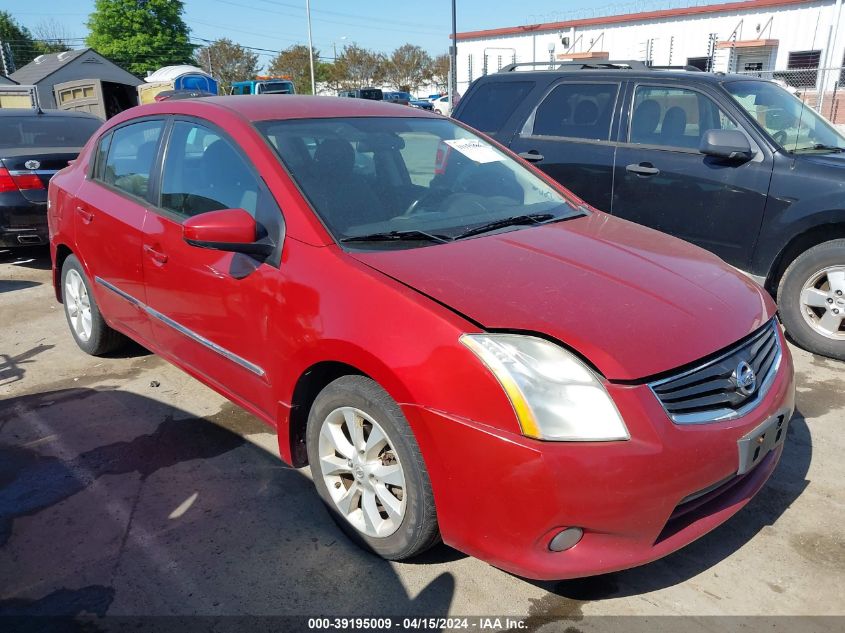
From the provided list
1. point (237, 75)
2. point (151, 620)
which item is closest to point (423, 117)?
point (151, 620)

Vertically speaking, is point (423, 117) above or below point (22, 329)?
above

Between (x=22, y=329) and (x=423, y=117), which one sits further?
(x=22, y=329)

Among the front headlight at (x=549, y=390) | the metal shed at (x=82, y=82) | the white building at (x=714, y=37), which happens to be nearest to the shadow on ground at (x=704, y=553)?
the front headlight at (x=549, y=390)

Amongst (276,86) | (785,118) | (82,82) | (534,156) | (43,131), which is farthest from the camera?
(276,86)

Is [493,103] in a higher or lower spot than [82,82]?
lower

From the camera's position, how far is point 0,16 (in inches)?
2761

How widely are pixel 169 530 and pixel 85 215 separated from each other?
87.1 inches

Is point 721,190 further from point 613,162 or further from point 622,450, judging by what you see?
point 622,450

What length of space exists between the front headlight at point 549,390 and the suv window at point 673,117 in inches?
143

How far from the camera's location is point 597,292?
2406mm

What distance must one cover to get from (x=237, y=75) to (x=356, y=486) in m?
60.1

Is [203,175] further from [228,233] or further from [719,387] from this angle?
[719,387]

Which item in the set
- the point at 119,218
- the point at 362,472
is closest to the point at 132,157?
the point at 119,218

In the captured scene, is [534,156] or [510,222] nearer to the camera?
[510,222]
